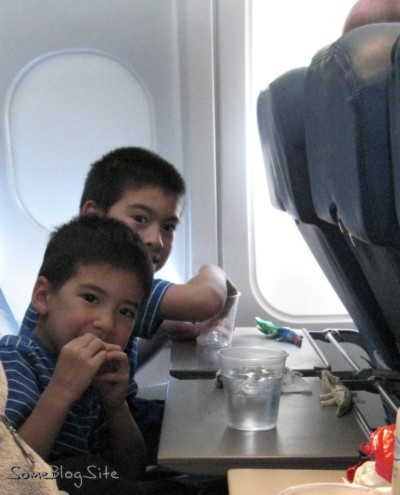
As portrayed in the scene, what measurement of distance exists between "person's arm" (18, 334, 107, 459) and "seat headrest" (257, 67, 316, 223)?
0.49m

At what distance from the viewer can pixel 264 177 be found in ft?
9.28

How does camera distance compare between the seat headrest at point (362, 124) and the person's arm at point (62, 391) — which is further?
the person's arm at point (62, 391)

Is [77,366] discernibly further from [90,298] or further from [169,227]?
[169,227]

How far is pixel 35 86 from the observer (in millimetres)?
2871

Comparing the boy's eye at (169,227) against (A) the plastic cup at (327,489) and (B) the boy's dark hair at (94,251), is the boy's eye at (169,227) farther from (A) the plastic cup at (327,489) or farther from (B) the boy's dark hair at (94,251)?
(A) the plastic cup at (327,489)

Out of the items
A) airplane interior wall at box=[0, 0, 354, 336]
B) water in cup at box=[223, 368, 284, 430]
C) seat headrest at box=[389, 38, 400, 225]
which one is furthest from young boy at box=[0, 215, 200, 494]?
airplane interior wall at box=[0, 0, 354, 336]

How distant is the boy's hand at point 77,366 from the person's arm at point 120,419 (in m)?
0.04

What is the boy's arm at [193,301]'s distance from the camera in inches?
81.0

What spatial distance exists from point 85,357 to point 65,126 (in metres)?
1.67

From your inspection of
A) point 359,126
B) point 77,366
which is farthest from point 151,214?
Answer: point 359,126

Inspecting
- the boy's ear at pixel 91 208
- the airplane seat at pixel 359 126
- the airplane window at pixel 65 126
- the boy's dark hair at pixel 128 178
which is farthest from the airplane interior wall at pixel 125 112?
the airplane seat at pixel 359 126

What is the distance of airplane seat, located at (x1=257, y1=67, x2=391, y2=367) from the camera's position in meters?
1.41

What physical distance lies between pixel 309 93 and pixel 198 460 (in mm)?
587

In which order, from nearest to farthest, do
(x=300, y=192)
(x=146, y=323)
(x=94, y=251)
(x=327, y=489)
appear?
1. (x=327, y=489)
2. (x=300, y=192)
3. (x=94, y=251)
4. (x=146, y=323)
